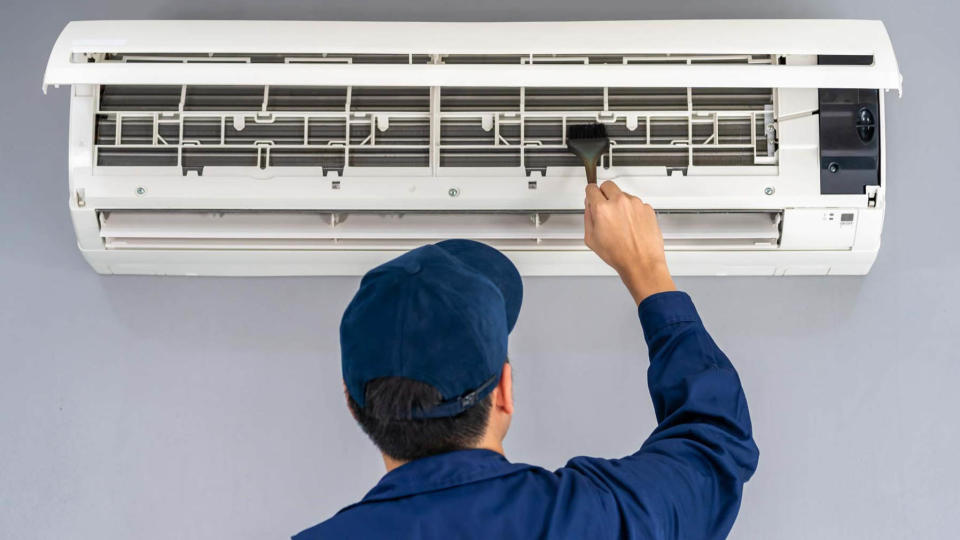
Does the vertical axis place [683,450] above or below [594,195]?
below

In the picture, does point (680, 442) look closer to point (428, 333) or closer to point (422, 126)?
point (428, 333)

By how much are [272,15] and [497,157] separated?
0.53 meters

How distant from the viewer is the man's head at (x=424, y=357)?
85cm

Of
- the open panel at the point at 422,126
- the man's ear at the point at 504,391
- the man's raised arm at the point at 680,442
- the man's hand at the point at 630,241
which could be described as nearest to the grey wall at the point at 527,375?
the open panel at the point at 422,126

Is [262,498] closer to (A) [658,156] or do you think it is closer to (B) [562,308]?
(B) [562,308]

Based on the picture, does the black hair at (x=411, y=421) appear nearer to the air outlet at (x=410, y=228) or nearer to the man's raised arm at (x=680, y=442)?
the man's raised arm at (x=680, y=442)

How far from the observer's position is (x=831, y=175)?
55.1 inches

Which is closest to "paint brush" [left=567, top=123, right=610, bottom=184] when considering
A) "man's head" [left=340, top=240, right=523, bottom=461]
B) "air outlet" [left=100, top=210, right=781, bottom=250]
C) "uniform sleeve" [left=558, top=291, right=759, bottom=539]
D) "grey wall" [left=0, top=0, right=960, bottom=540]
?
"air outlet" [left=100, top=210, right=781, bottom=250]

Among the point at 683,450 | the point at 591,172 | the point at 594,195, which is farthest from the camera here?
the point at 591,172

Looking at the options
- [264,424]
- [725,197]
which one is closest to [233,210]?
[264,424]

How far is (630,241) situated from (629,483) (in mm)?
354

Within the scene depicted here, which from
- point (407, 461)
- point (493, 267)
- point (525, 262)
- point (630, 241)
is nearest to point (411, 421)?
point (407, 461)

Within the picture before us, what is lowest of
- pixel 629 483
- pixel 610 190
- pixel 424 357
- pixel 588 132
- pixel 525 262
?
pixel 629 483

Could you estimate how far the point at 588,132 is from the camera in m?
1.39
